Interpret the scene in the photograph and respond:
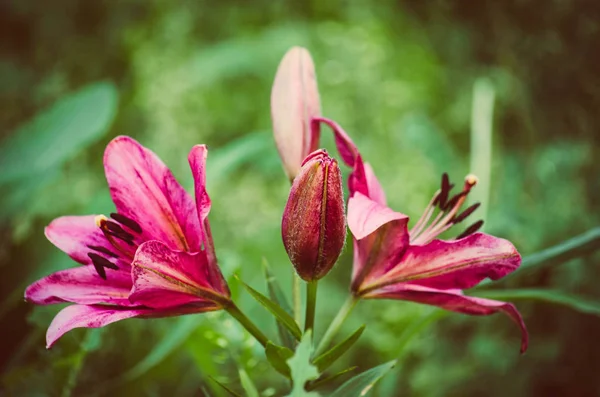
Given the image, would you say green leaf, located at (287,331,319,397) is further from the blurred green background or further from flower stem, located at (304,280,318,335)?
the blurred green background

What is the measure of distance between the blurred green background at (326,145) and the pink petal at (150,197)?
220 millimetres

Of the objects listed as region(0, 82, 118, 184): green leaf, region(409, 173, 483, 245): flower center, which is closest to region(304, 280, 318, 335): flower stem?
region(409, 173, 483, 245): flower center

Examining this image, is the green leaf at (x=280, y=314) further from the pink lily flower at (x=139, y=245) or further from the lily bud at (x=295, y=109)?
the lily bud at (x=295, y=109)

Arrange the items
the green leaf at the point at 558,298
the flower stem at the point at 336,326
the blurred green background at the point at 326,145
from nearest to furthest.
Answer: the flower stem at the point at 336,326 → the green leaf at the point at 558,298 → the blurred green background at the point at 326,145

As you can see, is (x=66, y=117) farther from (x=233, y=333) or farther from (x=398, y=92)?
(x=398, y=92)

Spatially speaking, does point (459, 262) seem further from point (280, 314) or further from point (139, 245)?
point (139, 245)

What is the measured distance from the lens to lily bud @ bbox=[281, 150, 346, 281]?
1.44ft

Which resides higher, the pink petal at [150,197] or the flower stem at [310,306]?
the pink petal at [150,197]

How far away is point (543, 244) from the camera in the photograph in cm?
92

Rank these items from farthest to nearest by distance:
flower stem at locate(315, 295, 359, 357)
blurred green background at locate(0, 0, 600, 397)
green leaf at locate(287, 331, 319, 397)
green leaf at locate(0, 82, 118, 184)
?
green leaf at locate(0, 82, 118, 184), blurred green background at locate(0, 0, 600, 397), flower stem at locate(315, 295, 359, 357), green leaf at locate(287, 331, 319, 397)

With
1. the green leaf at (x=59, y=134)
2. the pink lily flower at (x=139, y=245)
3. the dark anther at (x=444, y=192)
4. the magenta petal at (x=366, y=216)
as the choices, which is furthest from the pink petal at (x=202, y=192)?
the green leaf at (x=59, y=134)

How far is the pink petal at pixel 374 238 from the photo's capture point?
453 mm

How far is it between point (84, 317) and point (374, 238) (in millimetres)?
232

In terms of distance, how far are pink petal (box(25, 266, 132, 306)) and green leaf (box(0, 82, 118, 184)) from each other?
17.9 inches
